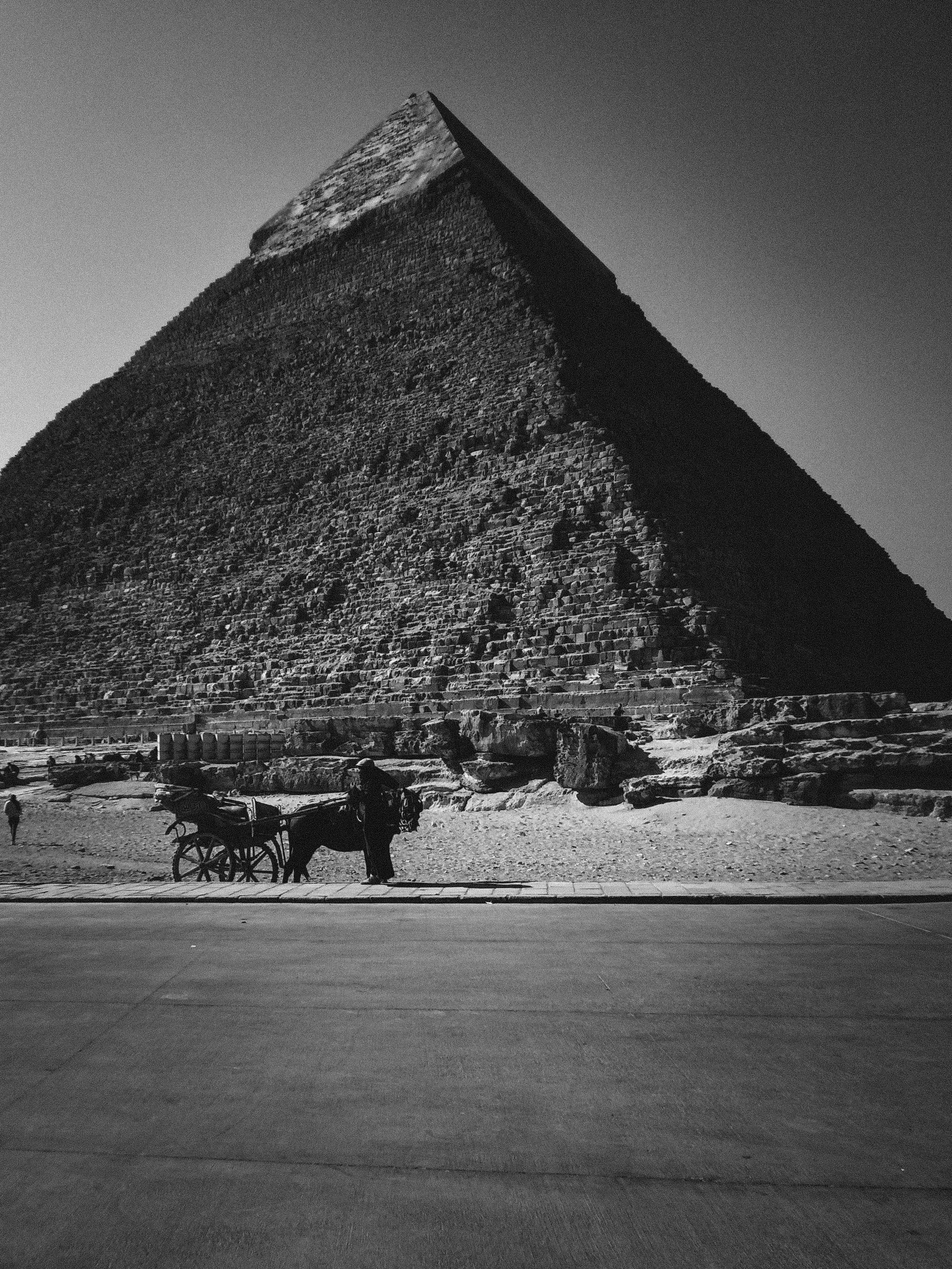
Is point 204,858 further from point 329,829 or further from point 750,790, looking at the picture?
point 750,790

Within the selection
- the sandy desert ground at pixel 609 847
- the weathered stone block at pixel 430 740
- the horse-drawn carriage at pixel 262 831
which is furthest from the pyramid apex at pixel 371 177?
the horse-drawn carriage at pixel 262 831

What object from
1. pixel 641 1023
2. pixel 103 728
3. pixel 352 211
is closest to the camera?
pixel 641 1023

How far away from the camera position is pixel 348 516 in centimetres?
2139

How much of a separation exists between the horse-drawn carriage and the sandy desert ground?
59 cm

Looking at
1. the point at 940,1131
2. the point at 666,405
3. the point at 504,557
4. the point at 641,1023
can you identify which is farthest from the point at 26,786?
the point at 666,405

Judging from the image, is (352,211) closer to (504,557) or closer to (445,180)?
(445,180)

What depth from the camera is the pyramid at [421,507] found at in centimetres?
1584

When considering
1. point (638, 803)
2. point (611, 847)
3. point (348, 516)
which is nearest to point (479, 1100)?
point (611, 847)

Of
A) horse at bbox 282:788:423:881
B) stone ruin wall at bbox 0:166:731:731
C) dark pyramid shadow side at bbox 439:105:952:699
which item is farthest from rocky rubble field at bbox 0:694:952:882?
dark pyramid shadow side at bbox 439:105:952:699

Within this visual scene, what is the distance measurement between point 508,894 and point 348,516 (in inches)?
694

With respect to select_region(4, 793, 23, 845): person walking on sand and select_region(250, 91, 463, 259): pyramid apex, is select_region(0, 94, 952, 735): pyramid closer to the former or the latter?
select_region(250, 91, 463, 259): pyramid apex

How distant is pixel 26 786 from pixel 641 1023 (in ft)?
45.3

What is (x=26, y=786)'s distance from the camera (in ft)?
46.0

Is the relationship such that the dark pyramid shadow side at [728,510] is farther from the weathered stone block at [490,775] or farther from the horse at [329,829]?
the horse at [329,829]
